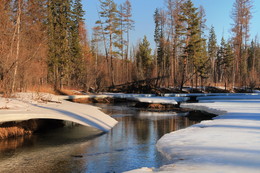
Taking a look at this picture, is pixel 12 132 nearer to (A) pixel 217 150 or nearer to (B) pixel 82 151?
(B) pixel 82 151

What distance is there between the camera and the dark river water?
6070 mm

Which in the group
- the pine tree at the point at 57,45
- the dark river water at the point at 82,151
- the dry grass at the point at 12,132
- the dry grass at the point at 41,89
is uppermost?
the pine tree at the point at 57,45

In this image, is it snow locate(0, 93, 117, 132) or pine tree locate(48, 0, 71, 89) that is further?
pine tree locate(48, 0, 71, 89)

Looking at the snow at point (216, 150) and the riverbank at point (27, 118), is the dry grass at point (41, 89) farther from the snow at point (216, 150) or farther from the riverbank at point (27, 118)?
the snow at point (216, 150)

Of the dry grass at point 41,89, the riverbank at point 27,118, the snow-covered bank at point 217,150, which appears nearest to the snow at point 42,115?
the riverbank at point 27,118

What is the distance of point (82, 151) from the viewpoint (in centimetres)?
751

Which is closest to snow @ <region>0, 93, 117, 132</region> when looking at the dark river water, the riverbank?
the riverbank

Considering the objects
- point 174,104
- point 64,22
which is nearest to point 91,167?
point 174,104

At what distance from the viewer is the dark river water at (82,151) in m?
6.07

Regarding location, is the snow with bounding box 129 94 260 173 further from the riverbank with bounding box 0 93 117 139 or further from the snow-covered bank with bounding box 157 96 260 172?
the riverbank with bounding box 0 93 117 139

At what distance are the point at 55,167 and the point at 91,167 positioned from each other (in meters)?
0.85

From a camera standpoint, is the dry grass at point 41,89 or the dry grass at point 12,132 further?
the dry grass at point 41,89

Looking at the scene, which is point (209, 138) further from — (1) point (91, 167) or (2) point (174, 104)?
(2) point (174, 104)

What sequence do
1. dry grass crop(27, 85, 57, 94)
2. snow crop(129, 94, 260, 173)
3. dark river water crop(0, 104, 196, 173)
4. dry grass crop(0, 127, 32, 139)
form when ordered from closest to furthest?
snow crop(129, 94, 260, 173), dark river water crop(0, 104, 196, 173), dry grass crop(0, 127, 32, 139), dry grass crop(27, 85, 57, 94)
